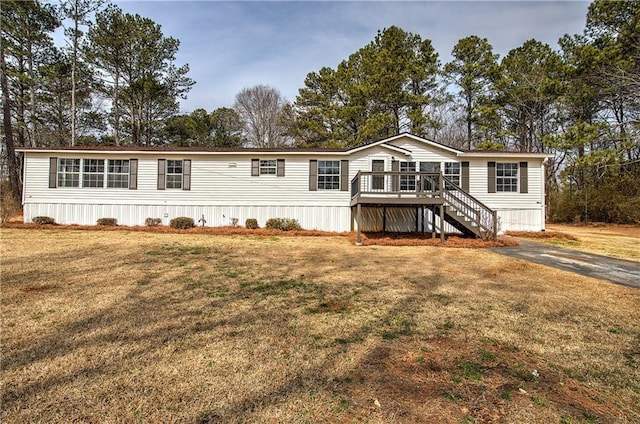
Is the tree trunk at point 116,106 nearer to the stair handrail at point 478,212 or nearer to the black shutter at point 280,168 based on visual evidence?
the black shutter at point 280,168

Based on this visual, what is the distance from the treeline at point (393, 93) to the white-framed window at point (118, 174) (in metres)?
11.0

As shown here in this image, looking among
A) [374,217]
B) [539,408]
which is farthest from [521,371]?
[374,217]

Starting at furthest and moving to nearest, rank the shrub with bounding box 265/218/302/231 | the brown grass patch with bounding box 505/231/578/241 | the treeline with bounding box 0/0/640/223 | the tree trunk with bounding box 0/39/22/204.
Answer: the tree trunk with bounding box 0/39/22/204 → the treeline with bounding box 0/0/640/223 → the shrub with bounding box 265/218/302/231 → the brown grass patch with bounding box 505/231/578/241

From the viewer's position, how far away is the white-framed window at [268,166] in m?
15.4

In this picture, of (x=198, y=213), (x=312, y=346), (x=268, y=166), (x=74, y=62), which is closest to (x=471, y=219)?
(x=268, y=166)

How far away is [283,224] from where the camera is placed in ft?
48.3

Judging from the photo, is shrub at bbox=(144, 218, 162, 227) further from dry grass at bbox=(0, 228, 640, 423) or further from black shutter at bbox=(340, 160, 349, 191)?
black shutter at bbox=(340, 160, 349, 191)

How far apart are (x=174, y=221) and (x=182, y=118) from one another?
1791cm

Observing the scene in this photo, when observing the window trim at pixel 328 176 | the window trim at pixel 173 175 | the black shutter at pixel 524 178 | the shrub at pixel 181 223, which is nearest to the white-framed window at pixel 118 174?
the window trim at pixel 173 175

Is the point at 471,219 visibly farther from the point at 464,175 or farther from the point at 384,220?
the point at 384,220

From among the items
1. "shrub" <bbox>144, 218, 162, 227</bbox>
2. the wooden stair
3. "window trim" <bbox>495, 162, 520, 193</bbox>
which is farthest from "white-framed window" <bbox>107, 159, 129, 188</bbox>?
"window trim" <bbox>495, 162, 520, 193</bbox>

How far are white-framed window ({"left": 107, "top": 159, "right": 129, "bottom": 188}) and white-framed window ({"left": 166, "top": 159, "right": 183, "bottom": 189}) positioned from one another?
194cm

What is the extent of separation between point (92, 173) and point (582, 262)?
19.0 metres

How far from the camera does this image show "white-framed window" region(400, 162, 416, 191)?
1502 centimetres
